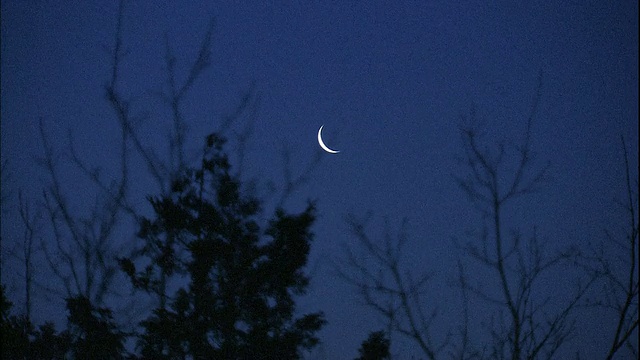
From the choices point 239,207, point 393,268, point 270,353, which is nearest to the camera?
point 393,268

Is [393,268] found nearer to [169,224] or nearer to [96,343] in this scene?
[169,224]

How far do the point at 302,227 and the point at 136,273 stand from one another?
2953mm

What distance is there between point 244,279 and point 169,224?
1.63 m

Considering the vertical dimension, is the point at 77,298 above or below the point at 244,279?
below

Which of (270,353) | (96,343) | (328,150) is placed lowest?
(96,343)

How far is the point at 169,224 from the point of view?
331 inches

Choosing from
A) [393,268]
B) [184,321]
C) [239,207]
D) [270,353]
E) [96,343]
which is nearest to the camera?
[393,268]

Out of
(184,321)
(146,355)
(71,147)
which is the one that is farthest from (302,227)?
(71,147)

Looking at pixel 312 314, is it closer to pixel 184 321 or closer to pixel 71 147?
pixel 184 321

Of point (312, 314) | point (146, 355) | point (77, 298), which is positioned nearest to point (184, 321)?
point (146, 355)

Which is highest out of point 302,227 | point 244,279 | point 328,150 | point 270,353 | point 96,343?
point 328,150

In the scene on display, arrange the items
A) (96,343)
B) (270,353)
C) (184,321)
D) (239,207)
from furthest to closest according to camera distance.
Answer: (239,207)
(270,353)
(184,321)
(96,343)

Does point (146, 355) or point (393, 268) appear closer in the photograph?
point (393, 268)

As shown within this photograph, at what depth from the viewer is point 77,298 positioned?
22.9ft
